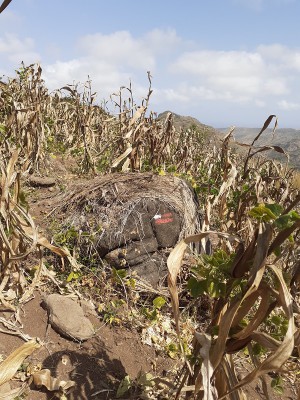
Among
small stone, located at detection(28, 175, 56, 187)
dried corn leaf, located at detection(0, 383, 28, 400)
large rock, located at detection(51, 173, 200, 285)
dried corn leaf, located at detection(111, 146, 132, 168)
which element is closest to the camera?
dried corn leaf, located at detection(0, 383, 28, 400)

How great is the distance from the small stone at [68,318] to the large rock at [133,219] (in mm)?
761

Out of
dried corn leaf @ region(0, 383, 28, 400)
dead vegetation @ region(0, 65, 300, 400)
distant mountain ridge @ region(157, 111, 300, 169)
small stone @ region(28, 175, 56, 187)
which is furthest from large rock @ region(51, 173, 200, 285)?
dried corn leaf @ region(0, 383, 28, 400)

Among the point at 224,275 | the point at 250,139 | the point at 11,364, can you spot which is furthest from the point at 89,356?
the point at 250,139

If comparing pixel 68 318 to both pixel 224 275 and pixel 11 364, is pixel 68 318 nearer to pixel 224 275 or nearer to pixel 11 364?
pixel 11 364

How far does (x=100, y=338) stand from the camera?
295 centimetres

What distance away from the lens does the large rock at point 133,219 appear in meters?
3.75

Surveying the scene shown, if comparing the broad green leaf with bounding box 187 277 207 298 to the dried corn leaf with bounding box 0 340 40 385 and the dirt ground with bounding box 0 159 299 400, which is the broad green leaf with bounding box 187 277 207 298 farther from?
the dirt ground with bounding box 0 159 299 400

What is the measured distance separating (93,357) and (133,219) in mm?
1500

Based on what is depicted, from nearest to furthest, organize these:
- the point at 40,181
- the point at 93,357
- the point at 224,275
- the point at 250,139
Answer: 1. the point at 224,275
2. the point at 93,357
3. the point at 40,181
4. the point at 250,139

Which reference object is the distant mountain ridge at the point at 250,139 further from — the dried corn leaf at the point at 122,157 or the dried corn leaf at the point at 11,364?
the dried corn leaf at the point at 11,364

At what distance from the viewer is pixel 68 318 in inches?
115

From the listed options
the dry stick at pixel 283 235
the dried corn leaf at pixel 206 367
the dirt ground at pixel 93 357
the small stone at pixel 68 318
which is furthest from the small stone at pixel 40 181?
the dry stick at pixel 283 235

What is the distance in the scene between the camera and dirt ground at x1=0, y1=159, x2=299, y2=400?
248cm

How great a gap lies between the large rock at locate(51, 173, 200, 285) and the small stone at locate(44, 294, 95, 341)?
0.76 meters
